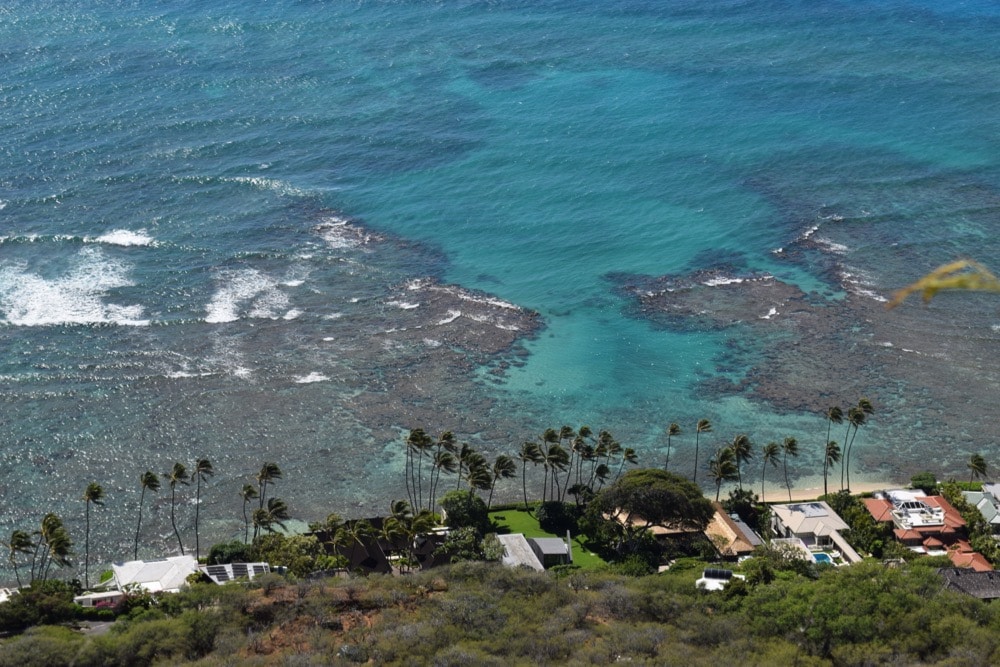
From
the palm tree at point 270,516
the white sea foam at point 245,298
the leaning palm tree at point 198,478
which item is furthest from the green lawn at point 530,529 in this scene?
the white sea foam at point 245,298

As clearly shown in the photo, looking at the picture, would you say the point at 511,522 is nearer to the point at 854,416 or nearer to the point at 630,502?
the point at 630,502

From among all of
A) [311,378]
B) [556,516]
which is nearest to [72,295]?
[311,378]

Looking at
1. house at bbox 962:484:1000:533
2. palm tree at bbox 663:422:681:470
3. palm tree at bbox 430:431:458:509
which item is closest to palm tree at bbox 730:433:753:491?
palm tree at bbox 663:422:681:470

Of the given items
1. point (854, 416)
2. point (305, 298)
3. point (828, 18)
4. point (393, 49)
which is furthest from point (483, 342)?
point (828, 18)

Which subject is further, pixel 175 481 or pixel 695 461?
pixel 695 461

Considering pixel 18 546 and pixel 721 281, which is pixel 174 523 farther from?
pixel 721 281

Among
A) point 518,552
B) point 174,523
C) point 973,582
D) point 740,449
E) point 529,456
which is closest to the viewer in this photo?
point 973,582

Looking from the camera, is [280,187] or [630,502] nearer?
[630,502]
